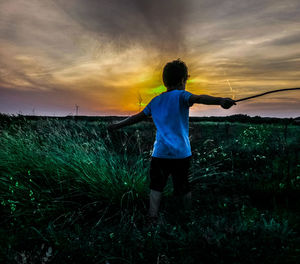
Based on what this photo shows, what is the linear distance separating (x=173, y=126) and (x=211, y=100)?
661mm

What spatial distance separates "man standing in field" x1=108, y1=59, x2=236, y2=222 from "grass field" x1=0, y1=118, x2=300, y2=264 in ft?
1.21

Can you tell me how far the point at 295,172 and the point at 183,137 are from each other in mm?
3128

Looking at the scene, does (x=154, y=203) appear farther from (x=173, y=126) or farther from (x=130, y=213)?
(x=173, y=126)

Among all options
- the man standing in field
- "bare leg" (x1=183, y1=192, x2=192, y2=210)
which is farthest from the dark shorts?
"bare leg" (x1=183, y1=192, x2=192, y2=210)

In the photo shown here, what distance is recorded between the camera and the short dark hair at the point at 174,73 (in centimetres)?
332

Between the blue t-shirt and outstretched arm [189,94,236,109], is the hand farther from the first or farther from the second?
the blue t-shirt

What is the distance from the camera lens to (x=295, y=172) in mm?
5168

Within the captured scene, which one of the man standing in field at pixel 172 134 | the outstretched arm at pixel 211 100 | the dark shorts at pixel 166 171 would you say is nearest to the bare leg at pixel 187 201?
the man standing in field at pixel 172 134

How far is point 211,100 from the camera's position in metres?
2.72

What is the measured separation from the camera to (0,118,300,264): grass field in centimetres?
238

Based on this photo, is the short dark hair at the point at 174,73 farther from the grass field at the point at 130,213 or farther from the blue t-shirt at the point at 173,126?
the grass field at the point at 130,213

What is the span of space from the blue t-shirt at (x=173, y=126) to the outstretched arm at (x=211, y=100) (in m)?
0.15

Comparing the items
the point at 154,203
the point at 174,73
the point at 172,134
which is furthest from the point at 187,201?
the point at 174,73

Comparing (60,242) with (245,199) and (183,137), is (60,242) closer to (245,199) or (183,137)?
(183,137)
